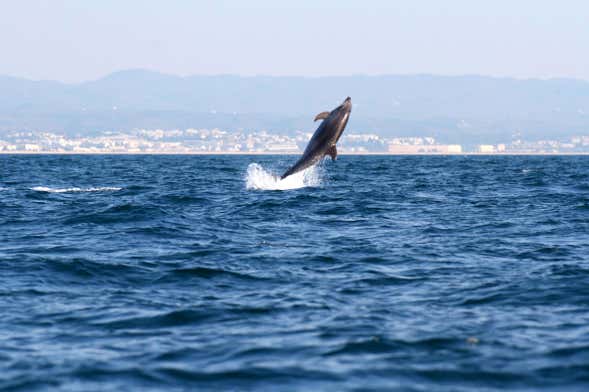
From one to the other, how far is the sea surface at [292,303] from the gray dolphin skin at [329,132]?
2.34 metres

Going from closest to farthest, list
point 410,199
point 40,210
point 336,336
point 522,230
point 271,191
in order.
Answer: point 336,336, point 522,230, point 40,210, point 410,199, point 271,191

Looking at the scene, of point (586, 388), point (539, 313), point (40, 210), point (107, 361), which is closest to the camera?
point (586, 388)

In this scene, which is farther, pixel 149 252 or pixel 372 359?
pixel 149 252

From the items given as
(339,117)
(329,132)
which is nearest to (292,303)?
(339,117)

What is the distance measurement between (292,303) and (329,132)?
48.3ft

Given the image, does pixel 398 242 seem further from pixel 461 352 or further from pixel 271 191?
pixel 271 191

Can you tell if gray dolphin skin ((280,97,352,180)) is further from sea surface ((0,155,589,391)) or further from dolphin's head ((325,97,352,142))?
sea surface ((0,155,589,391))

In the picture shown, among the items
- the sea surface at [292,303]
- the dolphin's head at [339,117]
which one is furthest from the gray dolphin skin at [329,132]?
the sea surface at [292,303]

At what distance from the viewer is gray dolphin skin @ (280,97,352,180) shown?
27.9 metres

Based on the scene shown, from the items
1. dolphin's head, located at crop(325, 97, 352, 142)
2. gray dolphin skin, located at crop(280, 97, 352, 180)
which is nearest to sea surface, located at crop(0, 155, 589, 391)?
gray dolphin skin, located at crop(280, 97, 352, 180)

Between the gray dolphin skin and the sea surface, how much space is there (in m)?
2.34

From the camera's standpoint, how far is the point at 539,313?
13664mm

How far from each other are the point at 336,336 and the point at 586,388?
133 inches

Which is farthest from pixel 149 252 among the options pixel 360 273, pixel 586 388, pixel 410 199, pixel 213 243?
pixel 410 199
